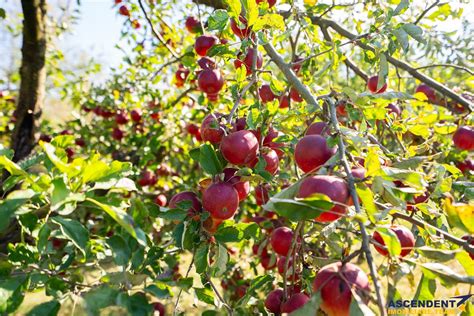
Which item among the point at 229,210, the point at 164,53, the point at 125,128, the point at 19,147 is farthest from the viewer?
the point at 125,128

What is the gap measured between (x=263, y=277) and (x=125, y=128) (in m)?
2.82

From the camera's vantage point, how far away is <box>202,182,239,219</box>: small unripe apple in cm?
102

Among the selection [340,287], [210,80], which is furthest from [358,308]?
[210,80]

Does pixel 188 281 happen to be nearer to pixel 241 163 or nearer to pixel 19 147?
pixel 241 163

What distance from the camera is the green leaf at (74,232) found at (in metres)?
0.76

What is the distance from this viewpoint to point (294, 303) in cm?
97

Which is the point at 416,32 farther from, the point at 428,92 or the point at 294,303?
the point at 428,92

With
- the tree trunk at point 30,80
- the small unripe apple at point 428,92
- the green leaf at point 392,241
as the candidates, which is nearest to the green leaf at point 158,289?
the green leaf at point 392,241

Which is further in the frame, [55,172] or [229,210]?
[229,210]

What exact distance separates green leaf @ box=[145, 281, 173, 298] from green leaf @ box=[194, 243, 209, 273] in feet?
0.71

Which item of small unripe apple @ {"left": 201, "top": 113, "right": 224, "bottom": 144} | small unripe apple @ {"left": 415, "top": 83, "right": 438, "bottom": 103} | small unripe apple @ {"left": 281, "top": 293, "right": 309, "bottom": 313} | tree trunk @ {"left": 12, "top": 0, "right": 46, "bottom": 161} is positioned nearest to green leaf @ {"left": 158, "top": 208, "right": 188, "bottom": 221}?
small unripe apple @ {"left": 201, "top": 113, "right": 224, "bottom": 144}

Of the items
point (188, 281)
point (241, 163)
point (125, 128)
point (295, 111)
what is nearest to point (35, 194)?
point (188, 281)

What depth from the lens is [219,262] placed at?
111 cm

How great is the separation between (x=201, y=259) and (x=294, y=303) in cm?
26
